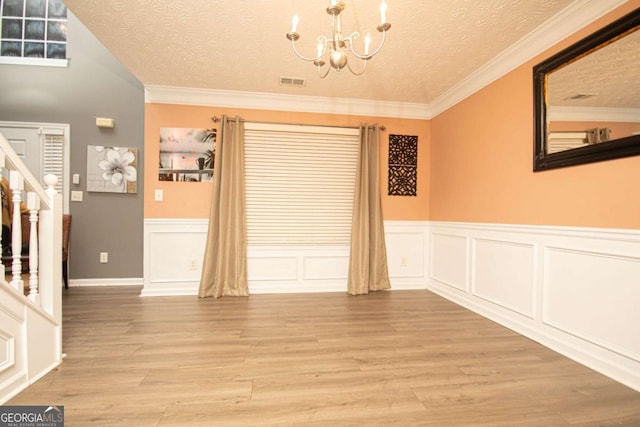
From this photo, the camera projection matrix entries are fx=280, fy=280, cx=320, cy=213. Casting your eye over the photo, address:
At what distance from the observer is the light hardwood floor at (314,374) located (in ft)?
4.60

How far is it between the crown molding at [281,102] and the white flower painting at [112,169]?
2.96 feet

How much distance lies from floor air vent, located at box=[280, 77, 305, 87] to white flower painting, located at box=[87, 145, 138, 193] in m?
2.24

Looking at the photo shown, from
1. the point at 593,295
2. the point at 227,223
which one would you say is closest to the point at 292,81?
the point at 227,223

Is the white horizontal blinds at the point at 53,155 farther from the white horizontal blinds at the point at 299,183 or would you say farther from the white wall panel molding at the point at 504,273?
the white wall panel molding at the point at 504,273

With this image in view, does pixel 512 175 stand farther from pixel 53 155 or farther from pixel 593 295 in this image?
pixel 53 155

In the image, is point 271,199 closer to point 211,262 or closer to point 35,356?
point 211,262

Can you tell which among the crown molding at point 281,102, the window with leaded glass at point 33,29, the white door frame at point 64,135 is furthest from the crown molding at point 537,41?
the window with leaded glass at point 33,29

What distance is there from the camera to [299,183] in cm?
358

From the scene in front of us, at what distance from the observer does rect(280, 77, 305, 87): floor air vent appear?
3049 millimetres

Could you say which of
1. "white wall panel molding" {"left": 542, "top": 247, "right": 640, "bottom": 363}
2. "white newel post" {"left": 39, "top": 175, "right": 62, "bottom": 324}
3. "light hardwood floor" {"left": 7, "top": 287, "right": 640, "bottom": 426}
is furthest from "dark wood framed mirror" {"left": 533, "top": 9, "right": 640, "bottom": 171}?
"white newel post" {"left": 39, "top": 175, "right": 62, "bottom": 324}

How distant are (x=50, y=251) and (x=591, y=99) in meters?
3.67

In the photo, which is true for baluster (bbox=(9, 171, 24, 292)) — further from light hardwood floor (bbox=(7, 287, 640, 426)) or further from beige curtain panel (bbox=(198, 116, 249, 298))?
beige curtain panel (bbox=(198, 116, 249, 298))

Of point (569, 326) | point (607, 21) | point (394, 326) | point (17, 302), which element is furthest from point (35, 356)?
point (607, 21)

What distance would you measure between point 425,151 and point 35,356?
4.16 metres
